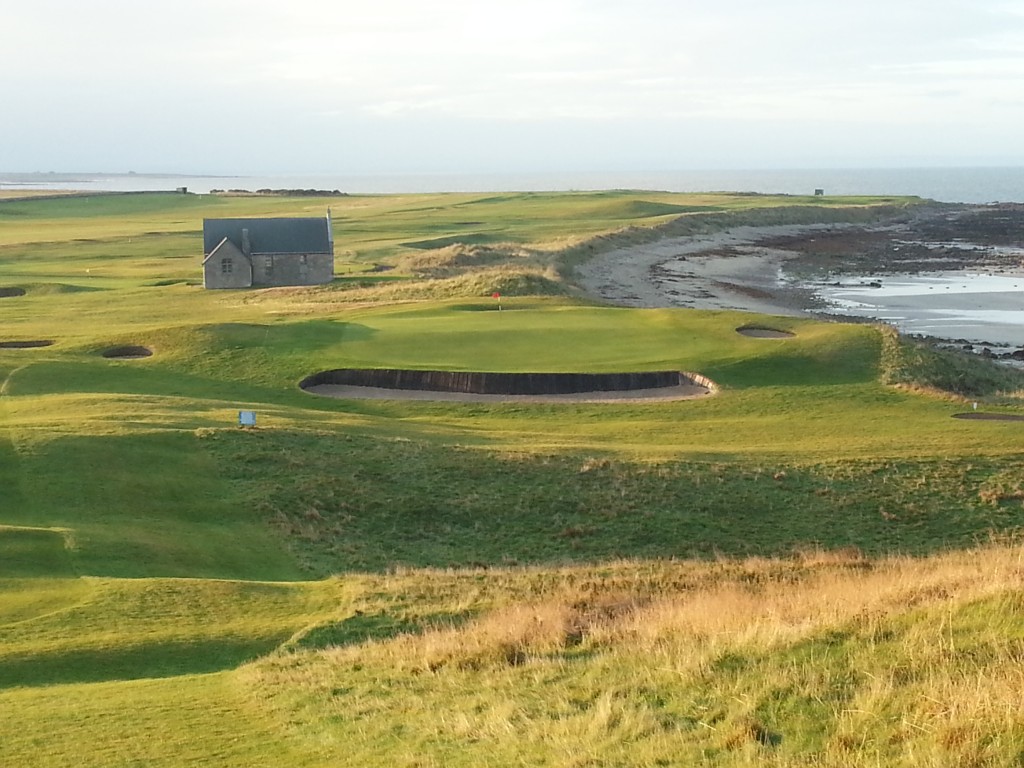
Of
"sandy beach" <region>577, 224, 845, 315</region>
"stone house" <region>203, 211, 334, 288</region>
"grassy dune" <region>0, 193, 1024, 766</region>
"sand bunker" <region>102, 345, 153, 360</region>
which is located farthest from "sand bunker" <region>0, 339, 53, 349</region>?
"sandy beach" <region>577, 224, 845, 315</region>

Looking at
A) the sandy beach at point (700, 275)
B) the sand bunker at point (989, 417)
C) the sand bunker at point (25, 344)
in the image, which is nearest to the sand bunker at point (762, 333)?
the sand bunker at point (989, 417)

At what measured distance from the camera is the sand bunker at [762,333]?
45569 millimetres

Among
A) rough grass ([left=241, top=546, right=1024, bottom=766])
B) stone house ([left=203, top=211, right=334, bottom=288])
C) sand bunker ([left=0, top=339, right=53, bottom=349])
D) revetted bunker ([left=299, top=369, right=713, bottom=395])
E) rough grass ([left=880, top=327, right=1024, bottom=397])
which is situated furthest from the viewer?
stone house ([left=203, top=211, right=334, bottom=288])

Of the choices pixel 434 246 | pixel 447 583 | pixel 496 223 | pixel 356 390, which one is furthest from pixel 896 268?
pixel 447 583

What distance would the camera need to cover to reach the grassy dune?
10086mm

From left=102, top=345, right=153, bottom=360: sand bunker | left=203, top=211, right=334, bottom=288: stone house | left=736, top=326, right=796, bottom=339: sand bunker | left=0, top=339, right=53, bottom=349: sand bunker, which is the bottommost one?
left=102, top=345, right=153, bottom=360: sand bunker

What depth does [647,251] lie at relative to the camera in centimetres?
10575

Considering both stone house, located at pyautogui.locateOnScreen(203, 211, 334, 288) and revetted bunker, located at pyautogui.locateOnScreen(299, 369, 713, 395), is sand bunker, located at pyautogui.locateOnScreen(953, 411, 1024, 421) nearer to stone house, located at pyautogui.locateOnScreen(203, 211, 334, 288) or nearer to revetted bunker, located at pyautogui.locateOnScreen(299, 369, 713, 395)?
revetted bunker, located at pyautogui.locateOnScreen(299, 369, 713, 395)

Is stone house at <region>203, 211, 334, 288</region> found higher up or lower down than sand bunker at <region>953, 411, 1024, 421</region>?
higher up

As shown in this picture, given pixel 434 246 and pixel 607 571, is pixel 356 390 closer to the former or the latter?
pixel 607 571

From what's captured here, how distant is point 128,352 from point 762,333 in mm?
25924

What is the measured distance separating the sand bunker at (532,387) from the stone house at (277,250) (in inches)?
1387

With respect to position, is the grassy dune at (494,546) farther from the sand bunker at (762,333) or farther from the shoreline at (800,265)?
the shoreline at (800,265)

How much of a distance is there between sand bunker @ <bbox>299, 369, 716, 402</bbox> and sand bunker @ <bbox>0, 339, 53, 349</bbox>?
13.2 metres
